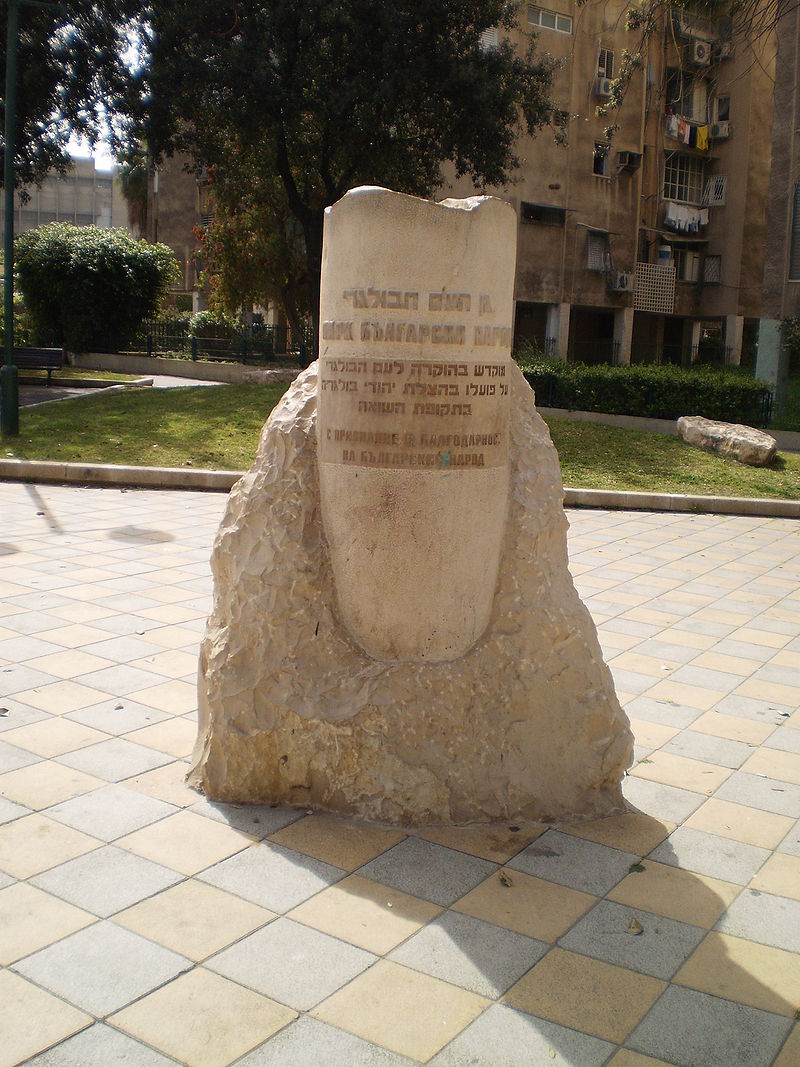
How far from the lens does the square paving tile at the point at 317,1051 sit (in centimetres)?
262

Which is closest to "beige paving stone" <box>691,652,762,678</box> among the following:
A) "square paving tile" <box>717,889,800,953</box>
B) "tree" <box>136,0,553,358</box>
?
"square paving tile" <box>717,889,800,953</box>

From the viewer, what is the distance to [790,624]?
23.6 feet

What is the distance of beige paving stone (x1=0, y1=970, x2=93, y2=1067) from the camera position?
263cm

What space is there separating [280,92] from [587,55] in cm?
1499

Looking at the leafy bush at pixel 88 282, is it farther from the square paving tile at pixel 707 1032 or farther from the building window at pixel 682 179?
the square paving tile at pixel 707 1032

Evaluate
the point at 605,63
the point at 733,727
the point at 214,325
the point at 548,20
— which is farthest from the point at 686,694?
the point at 605,63

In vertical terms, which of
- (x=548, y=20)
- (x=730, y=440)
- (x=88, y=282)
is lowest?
(x=730, y=440)

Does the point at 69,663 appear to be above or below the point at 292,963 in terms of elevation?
above

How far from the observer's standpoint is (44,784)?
420 centimetres

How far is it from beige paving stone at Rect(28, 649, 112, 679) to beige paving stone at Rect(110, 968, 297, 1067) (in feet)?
9.44

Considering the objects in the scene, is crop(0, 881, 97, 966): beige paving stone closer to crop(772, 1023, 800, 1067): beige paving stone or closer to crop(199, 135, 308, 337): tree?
crop(772, 1023, 800, 1067): beige paving stone

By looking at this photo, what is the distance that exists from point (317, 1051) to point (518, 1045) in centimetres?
54

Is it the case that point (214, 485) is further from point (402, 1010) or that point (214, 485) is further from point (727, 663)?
point (402, 1010)

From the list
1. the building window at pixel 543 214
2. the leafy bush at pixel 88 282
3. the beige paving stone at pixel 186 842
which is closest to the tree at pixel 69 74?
the leafy bush at pixel 88 282
